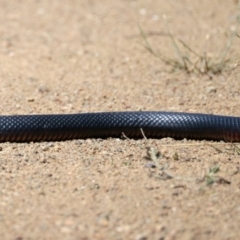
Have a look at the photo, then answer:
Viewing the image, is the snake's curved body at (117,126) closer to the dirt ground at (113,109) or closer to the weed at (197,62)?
the dirt ground at (113,109)

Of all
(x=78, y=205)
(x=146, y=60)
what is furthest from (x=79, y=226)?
(x=146, y=60)

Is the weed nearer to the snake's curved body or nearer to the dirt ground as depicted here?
the dirt ground

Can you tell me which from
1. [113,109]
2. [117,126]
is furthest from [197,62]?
[117,126]

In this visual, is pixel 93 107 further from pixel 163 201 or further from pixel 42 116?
pixel 163 201

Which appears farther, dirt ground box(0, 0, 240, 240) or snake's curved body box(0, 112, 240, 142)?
snake's curved body box(0, 112, 240, 142)

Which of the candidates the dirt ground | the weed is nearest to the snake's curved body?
the dirt ground

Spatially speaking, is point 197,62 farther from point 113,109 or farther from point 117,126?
point 117,126
